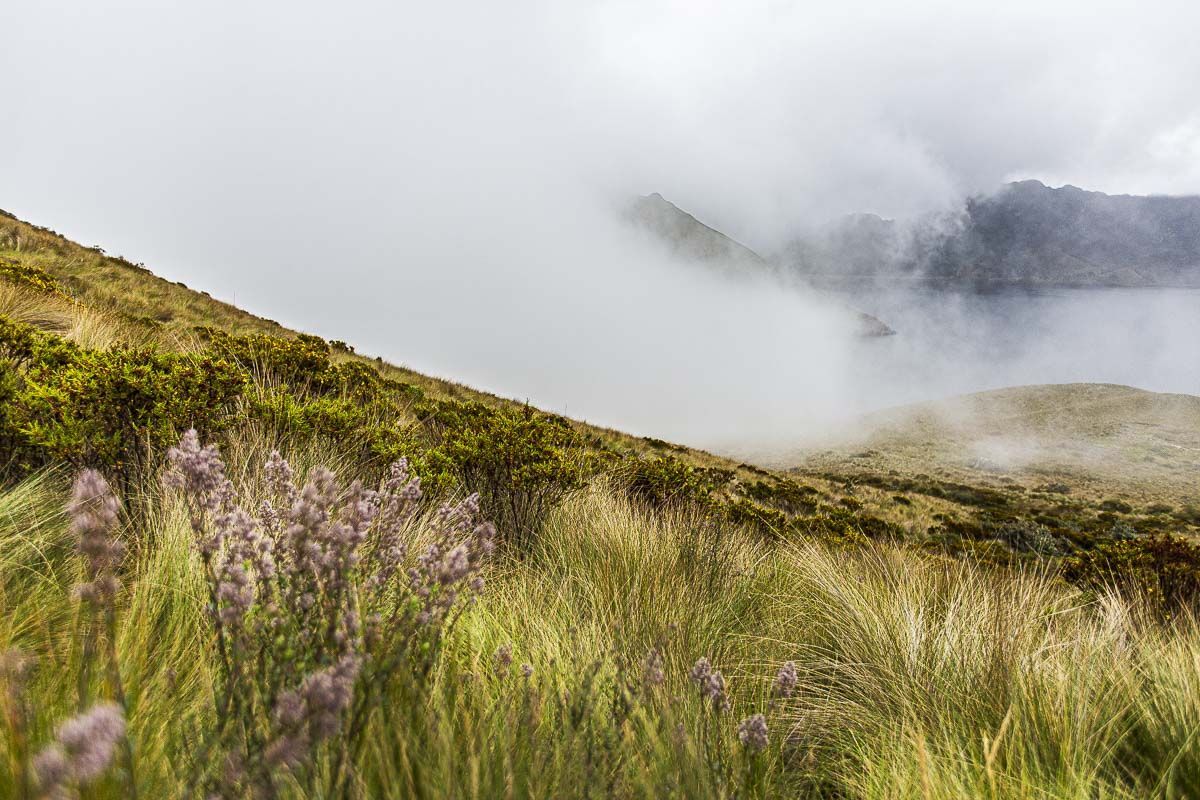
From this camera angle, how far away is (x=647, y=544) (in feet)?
13.6

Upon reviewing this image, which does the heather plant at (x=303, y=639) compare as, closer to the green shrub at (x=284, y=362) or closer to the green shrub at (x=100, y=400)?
the green shrub at (x=100, y=400)

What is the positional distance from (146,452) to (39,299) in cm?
608

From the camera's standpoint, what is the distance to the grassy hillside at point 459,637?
4.05 ft

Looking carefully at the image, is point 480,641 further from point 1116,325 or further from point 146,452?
point 1116,325

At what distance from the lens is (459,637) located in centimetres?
222

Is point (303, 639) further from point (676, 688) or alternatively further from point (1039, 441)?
point (1039, 441)

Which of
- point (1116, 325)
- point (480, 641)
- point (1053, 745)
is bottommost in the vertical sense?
point (480, 641)

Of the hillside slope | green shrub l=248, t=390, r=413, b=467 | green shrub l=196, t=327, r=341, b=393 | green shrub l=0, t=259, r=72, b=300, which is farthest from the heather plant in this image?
green shrub l=0, t=259, r=72, b=300

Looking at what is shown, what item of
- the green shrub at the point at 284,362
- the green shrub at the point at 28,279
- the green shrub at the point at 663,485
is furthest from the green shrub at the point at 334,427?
the green shrub at the point at 28,279

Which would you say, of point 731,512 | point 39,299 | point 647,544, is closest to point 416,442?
point 647,544

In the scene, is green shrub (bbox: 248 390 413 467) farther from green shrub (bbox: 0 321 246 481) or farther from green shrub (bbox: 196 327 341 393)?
green shrub (bbox: 196 327 341 393)

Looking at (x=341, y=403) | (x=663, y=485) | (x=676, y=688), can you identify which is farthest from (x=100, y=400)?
(x=663, y=485)

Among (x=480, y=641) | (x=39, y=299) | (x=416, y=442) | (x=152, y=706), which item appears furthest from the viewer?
(x=39, y=299)

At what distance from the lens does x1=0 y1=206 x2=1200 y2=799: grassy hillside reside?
1.24 metres
